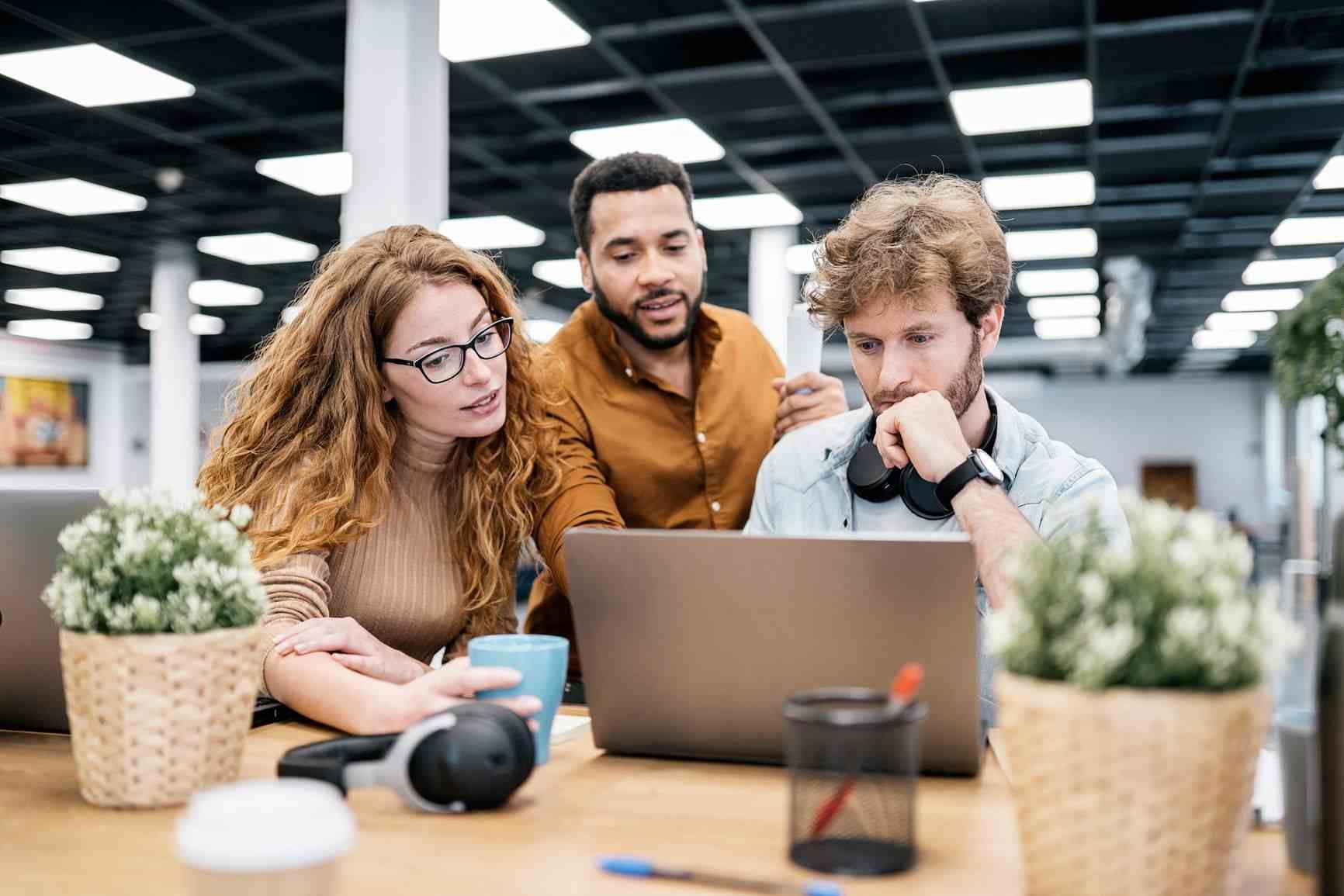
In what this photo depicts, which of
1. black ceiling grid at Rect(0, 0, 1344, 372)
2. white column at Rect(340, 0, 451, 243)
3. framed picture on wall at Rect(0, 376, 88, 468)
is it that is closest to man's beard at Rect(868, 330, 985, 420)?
black ceiling grid at Rect(0, 0, 1344, 372)

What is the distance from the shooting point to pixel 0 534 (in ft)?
4.31

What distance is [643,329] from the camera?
2.42m

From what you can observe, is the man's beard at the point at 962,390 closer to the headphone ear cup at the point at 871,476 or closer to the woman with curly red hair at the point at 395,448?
the headphone ear cup at the point at 871,476

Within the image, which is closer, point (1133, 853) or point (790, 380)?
point (1133, 853)

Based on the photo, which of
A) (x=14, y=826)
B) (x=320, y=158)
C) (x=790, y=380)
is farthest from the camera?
(x=320, y=158)

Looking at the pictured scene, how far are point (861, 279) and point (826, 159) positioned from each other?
539cm

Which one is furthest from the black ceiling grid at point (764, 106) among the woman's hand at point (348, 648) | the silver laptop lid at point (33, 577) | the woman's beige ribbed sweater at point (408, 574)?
the silver laptop lid at point (33, 577)

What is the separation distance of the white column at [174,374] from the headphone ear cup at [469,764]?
9693 mm

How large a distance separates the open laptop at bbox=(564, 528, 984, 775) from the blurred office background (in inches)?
42.1

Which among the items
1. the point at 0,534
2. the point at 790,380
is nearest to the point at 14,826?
the point at 0,534

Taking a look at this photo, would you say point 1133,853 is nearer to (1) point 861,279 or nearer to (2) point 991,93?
(1) point 861,279

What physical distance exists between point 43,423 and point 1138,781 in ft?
53.6

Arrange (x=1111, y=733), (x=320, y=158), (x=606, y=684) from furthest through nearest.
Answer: (x=320, y=158) < (x=606, y=684) < (x=1111, y=733)

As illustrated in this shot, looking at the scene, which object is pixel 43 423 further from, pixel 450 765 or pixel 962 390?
pixel 450 765
